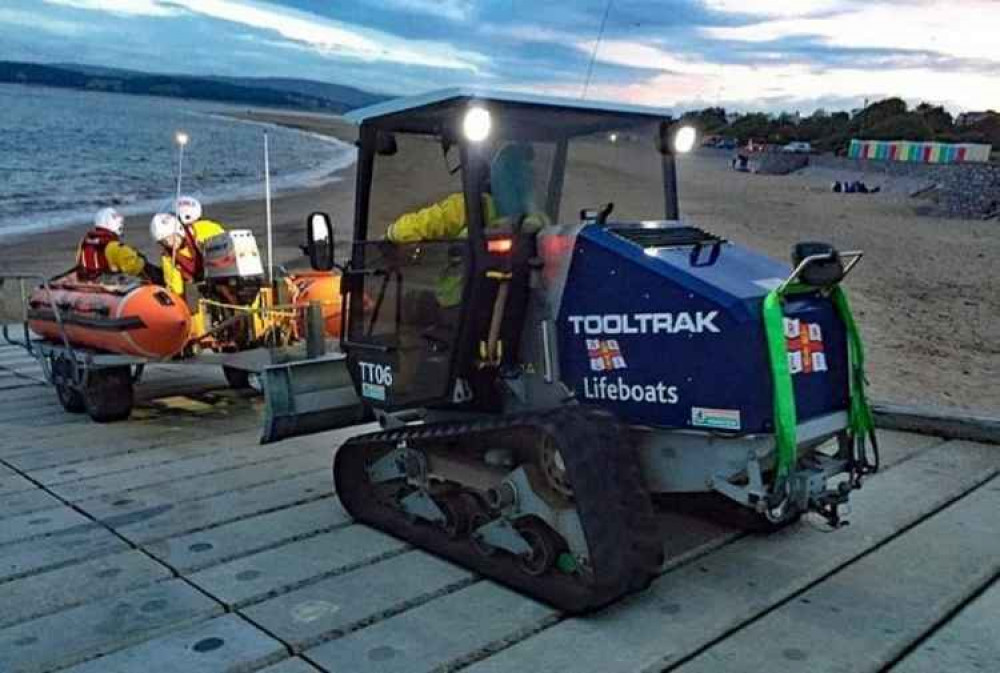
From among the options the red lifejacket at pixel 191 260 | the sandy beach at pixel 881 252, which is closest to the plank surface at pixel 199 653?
the sandy beach at pixel 881 252

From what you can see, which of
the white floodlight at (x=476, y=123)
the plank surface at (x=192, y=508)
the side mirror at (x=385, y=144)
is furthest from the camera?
the plank surface at (x=192, y=508)

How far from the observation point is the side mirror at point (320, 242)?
473 cm

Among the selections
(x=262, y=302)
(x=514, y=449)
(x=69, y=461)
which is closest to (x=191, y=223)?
(x=262, y=302)

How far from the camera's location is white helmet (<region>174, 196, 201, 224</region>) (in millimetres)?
7703

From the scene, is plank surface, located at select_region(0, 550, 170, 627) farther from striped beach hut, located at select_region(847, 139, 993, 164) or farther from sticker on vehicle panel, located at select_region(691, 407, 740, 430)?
striped beach hut, located at select_region(847, 139, 993, 164)

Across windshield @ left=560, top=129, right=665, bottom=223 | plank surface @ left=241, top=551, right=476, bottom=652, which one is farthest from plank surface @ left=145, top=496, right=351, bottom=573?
windshield @ left=560, top=129, right=665, bottom=223

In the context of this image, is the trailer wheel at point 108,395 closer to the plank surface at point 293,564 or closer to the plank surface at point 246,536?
the plank surface at point 246,536

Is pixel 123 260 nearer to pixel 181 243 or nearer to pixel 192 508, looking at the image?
pixel 181 243

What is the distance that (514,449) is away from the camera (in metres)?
4.13

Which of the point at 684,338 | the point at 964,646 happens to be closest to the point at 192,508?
the point at 684,338

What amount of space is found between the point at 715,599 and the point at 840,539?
0.94 m

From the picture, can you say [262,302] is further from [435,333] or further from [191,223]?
[435,333]

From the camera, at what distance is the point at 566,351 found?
411cm

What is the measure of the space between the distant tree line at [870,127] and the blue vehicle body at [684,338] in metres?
61.5
